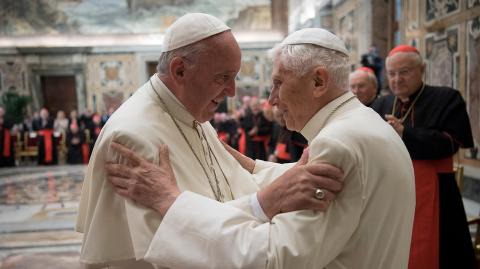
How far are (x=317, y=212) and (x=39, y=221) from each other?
18.5ft

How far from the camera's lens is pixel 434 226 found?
3.33 metres

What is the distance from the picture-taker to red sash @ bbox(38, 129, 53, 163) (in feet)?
44.7

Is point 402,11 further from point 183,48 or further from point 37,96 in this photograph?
point 37,96

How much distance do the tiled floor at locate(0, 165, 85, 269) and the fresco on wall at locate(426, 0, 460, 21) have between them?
555 cm

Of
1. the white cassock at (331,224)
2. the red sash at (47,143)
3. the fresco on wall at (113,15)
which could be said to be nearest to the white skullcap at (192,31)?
the white cassock at (331,224)

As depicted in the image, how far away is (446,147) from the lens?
3.37 meters

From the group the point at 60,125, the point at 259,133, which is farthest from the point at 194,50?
the point at 60,125

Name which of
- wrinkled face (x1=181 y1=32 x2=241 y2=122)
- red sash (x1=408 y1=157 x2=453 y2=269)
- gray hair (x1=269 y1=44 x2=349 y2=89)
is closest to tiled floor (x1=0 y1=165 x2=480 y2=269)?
red sash (x1=408 y1=157 x2=453 y2=269)

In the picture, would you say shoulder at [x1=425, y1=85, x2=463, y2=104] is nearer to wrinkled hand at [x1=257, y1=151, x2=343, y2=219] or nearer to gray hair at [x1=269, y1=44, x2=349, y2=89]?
gray hair at [x1=269, y1=44, x2=349, y2=89]

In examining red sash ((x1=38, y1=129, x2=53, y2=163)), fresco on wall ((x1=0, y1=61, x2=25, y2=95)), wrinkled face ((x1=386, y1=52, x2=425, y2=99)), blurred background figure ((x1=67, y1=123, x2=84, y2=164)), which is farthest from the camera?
fresco on wall ((x1=0, y1=61, x2=25, y2=95))

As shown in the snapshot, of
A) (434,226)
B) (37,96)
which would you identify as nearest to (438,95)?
(434,226)

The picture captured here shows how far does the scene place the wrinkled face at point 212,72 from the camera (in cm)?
180

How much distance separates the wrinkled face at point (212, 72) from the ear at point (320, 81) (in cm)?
42

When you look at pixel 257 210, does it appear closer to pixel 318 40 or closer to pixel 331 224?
pixel 331 224
